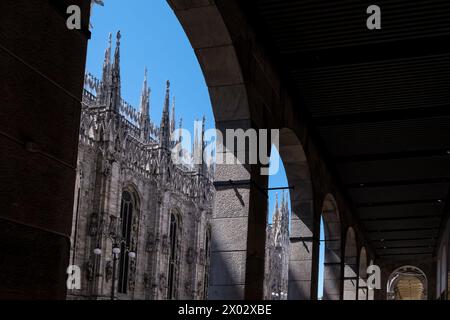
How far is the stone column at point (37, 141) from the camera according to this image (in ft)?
13.0

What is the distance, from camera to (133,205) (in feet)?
146

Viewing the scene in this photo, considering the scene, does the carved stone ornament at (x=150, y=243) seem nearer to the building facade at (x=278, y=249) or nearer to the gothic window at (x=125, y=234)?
the gothic window at (x=125, y=234)

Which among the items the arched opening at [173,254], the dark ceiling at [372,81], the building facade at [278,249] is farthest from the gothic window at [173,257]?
the dark ceiling at [372,81]

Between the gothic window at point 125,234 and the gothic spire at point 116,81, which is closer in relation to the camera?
the gothic spire at point 116,81

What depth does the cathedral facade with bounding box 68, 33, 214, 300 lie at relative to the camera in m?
37.8

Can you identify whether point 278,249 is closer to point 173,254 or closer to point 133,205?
point 173,254

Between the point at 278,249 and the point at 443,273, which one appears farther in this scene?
the point at 278,249

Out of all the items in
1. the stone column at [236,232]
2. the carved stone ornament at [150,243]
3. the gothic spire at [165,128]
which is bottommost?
the stone column at [236,232]

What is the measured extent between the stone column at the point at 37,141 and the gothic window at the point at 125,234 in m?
38.5

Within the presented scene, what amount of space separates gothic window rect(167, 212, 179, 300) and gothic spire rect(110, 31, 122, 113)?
1337 centimetres

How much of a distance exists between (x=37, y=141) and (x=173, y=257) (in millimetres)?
46815

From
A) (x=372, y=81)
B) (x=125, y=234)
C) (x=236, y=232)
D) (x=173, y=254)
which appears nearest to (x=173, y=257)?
(x=173, y=254)
